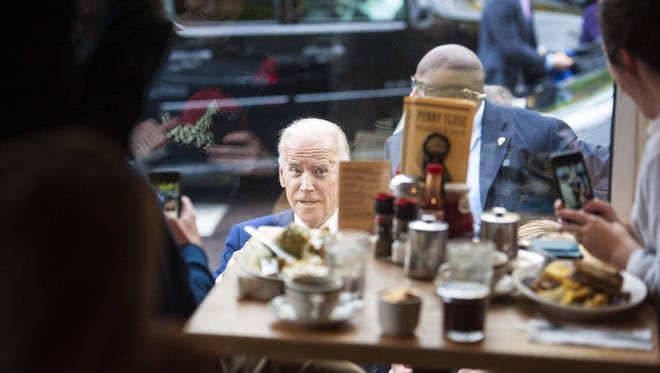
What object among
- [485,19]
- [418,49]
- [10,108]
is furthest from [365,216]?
[485,19]

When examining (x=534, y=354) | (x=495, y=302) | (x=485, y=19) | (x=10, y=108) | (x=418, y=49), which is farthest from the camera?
(x=485, y=19)

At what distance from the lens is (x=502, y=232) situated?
2.15 m

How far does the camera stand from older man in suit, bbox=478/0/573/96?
172 inches

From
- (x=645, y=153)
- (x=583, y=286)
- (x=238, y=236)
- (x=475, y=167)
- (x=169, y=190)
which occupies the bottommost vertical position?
(x=238, y=236)

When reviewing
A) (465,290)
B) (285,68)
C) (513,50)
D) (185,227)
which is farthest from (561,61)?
(465,290)

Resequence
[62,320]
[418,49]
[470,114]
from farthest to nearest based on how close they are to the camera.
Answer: [418,49] < [470,114] < [62,320]

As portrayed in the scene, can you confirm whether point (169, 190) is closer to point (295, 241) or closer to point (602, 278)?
point (295, 241)

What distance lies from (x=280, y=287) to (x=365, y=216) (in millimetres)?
413

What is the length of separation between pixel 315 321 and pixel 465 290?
321mm

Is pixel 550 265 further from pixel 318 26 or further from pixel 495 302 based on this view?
pixel 318 26

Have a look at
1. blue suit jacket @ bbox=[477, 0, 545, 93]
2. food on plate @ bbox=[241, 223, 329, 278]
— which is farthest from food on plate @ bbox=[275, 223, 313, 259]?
blue suit jacket @ bbox=[477, 0, 545, 93]

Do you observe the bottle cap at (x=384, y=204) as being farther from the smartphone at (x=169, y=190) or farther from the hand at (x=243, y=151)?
the hand at (x=243, y=151)

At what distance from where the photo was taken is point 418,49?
12.1 ft

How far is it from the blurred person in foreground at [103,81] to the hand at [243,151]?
136 cm
